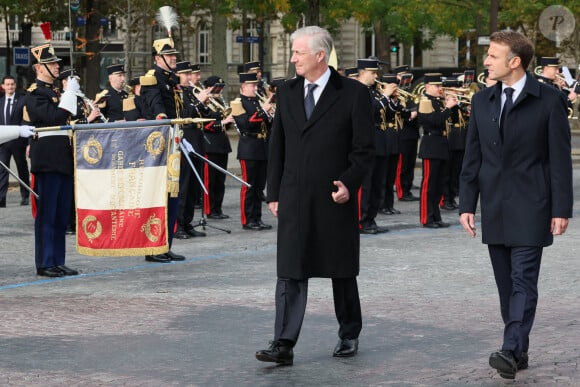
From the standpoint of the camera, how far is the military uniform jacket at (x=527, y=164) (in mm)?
7223

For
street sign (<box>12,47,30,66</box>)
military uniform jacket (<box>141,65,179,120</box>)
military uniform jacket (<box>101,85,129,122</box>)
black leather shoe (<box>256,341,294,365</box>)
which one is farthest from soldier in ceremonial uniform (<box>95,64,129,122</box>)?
street sign (<box>12,47,30,66</box>)

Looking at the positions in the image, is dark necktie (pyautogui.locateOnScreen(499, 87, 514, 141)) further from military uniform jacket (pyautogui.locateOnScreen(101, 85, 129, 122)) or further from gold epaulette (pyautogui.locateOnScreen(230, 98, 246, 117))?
military uniform jacket (pyautogui.locateOnScreen(101, 85, 129, 122))

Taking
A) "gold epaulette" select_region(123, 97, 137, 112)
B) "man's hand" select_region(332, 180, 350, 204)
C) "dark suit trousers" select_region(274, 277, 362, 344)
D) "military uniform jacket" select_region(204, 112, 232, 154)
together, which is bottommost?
"dark suit trousers" select_region(274, 277, 362, 344)

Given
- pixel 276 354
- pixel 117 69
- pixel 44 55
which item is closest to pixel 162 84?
pixel 44 55

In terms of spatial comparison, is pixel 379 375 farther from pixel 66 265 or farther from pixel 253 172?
pixel 253 172

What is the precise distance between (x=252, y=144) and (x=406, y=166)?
4.21 m

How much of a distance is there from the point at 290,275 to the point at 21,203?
1241 centimetres

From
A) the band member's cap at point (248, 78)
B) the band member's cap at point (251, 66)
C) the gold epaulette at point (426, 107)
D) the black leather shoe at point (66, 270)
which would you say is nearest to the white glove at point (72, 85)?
the black leather shoe at point (66, 270)

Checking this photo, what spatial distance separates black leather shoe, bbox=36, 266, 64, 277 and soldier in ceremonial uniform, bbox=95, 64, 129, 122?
608cm

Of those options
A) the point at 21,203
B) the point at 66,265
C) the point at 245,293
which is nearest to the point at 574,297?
the point at 245,293

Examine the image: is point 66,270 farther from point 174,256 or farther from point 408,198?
point 408,198

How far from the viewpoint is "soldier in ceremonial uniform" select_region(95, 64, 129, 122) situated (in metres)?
17.7

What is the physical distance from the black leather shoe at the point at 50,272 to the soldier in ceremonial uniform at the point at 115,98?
6.08 meters

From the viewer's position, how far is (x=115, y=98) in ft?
59.0
